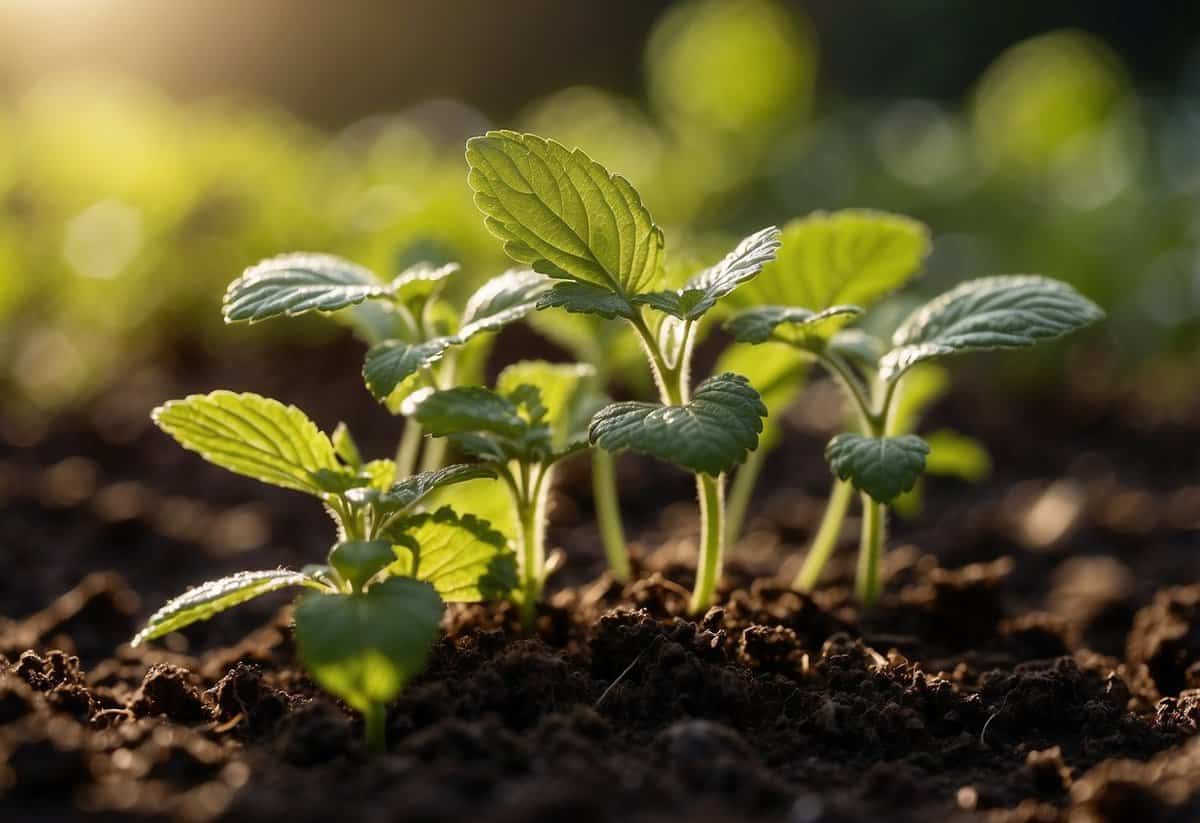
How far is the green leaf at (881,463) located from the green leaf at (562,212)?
316 mm

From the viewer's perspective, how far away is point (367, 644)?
129cm

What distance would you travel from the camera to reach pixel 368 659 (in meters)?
1.29

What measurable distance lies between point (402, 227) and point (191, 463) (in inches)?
33.1

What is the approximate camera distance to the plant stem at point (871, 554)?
1.87 meters

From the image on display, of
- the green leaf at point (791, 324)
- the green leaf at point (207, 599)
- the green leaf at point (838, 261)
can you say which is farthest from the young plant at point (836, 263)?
the green leaf at point (207, 599)

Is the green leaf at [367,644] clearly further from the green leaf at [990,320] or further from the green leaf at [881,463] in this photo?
the green leaf at [990,320]

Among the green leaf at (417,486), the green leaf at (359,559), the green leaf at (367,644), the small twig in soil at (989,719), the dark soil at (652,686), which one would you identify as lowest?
the small twig in soil at (989,719)

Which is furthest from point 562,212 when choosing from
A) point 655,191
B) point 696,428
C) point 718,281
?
point 655,191

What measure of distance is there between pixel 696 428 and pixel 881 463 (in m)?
0.26

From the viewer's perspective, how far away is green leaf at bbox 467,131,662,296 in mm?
1494

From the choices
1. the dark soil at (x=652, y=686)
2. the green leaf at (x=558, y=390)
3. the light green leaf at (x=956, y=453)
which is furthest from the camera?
the light green leaf at (x=956, y=453)

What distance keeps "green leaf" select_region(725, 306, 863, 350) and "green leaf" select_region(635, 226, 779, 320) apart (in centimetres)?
9

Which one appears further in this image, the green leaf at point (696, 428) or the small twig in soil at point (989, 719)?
the small twig in soil at point (989, 719)

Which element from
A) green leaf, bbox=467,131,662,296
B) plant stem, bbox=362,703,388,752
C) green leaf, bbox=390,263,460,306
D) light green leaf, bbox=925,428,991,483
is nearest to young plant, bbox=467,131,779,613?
green leaf, bbox=467,131,662,296
